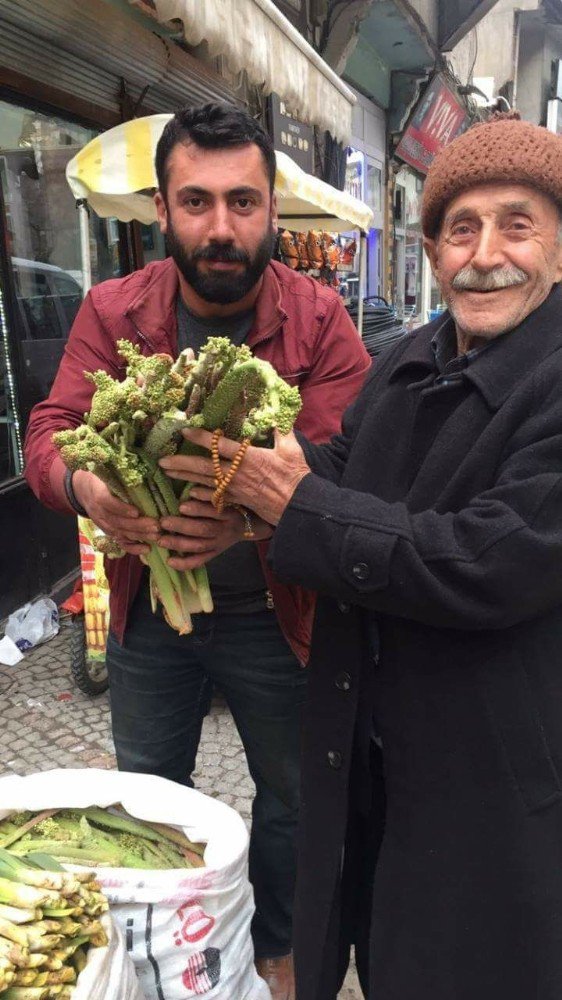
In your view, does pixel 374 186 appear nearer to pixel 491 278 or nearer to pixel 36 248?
pixel 36 248

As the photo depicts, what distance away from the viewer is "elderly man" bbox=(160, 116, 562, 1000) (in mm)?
1190

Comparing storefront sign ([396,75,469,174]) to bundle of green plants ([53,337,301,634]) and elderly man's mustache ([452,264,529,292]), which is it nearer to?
elderly man's mustache ([452,264,529,292])

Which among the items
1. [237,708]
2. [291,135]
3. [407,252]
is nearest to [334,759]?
[237,708]

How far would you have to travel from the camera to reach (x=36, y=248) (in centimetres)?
486

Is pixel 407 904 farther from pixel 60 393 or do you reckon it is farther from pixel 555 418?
pixel 60 393

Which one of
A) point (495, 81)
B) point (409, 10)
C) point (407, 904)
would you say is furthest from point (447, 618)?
point (495, 81)

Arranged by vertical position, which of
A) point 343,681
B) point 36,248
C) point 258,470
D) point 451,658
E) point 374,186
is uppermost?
point 374,186

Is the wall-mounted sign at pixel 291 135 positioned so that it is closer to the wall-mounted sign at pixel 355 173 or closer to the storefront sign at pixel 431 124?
the wall-mounted sign at pixel 355 173

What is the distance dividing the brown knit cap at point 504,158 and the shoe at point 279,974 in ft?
6.78

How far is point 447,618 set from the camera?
121 centimetres

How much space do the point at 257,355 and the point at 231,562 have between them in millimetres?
518

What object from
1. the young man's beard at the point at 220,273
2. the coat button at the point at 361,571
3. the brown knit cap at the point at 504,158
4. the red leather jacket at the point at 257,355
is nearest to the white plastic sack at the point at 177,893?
the red leather jacket at the point at 257,355

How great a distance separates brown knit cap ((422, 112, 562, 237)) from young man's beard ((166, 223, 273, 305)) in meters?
0.59

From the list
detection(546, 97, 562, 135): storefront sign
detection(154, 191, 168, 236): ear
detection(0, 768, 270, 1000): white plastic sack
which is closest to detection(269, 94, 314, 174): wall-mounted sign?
detection(154, 191, 168, 236): ear
